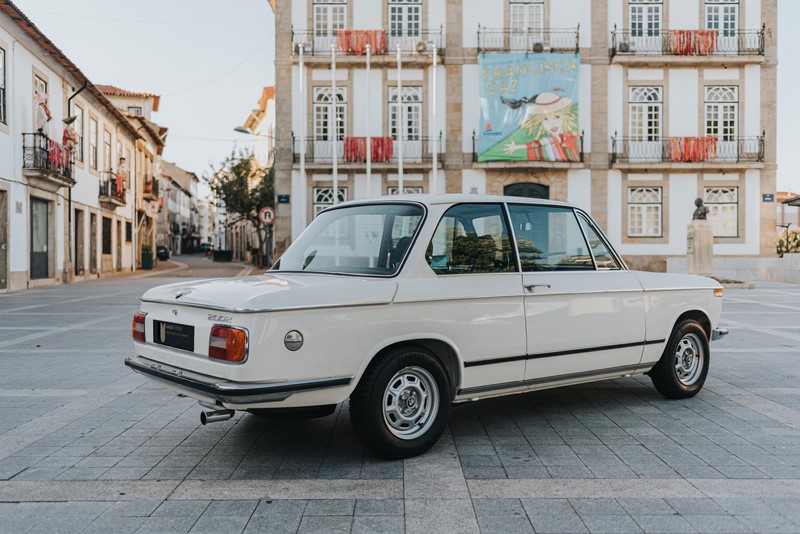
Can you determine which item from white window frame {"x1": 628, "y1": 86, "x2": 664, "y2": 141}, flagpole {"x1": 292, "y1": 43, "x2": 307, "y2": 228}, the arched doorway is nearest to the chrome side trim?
flagpole {"x1": 292, "y1": 43, "x2": 307, "y2": 228}

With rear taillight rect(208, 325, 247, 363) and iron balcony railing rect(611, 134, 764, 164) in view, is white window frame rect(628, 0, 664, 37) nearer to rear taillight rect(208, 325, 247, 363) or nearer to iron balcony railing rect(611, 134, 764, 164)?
iron balcony railing rect(611, 134, 764, 164)

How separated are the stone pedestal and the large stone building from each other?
5626 millimetres

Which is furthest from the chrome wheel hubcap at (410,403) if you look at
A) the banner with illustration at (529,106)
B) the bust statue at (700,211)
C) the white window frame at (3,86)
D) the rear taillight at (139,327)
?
the banner with illustration at (529,106)

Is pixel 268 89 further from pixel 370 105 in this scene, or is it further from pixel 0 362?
pixel 0 362

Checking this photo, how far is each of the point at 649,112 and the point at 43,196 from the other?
2314 cm

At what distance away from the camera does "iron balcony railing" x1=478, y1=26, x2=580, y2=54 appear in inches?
1155

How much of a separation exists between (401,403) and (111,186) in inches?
1290

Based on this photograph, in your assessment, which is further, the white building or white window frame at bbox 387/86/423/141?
white window frame at bbox 387/86/423/141

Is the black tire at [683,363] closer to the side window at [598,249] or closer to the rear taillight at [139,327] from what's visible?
the side window at [598,249]

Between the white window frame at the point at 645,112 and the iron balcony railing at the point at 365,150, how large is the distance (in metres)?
7.94

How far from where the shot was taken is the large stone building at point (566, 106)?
29.0 m

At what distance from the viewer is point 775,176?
2973cm

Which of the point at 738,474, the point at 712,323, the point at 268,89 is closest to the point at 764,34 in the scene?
the point at 712,323

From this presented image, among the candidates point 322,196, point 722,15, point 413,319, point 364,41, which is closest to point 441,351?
Answer: point 413,319
